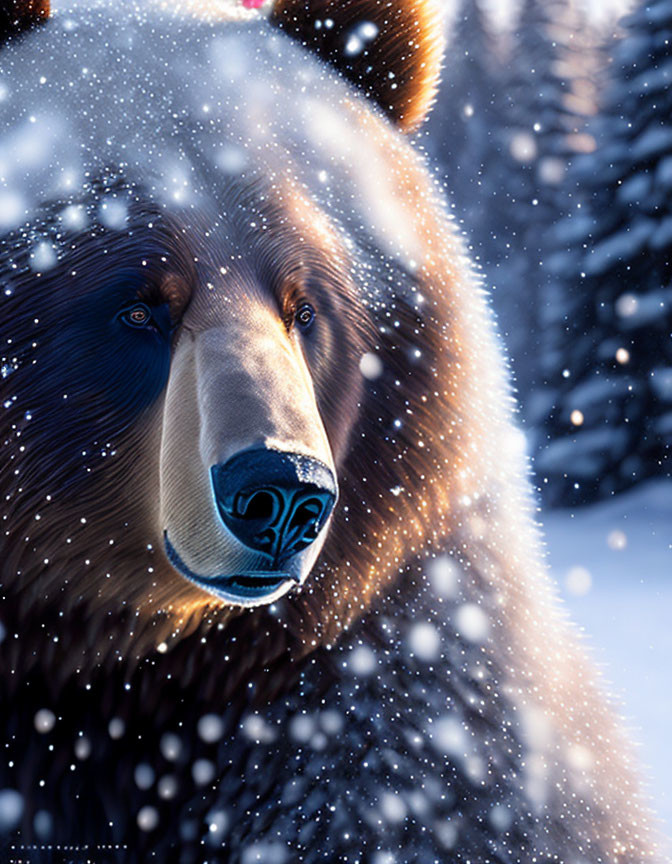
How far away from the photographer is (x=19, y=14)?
1.67 m

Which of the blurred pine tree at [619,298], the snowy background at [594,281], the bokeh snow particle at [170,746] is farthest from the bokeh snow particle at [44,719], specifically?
the blurred pine tree at [619,298]

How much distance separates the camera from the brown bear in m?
1.51

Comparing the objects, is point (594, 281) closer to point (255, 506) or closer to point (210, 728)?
point (210, 728)

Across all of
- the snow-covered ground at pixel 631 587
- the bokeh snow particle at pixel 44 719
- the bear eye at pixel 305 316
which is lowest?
the snow-covered ground at pixel 631 587

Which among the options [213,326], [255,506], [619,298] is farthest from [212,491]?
[619,298]

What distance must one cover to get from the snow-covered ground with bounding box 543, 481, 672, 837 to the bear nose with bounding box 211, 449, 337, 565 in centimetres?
208

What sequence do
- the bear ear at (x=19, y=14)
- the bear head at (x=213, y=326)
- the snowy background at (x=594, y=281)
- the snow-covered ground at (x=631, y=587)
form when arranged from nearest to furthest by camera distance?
the bear head at (x=213, y=326) → the bear ear at (x=19, y=14) → the snow-covered ground at (x=631, y=587) → the snowy background at (x=594, y=281)

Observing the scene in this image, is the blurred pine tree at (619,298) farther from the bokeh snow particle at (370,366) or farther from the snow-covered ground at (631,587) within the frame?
the bokeh snow particle at (370,366)

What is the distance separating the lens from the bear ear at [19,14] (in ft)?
5.42

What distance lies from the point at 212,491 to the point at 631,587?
199 inches

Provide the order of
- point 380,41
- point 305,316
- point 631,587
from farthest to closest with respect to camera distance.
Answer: point 631,587 → point 380,41 → point 305,316

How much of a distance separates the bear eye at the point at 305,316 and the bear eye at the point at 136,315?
21 centimetres

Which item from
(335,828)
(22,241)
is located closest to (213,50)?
(22,241)

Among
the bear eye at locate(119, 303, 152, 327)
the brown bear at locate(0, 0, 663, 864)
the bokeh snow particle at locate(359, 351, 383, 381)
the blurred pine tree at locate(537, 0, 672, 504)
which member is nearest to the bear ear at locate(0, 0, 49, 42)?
the brown bear at locate(0, 0, 663, 864)
